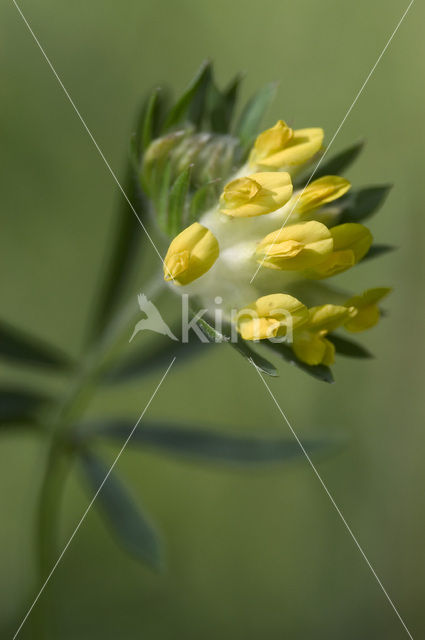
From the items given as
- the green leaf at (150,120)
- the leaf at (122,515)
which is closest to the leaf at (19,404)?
the leaf at (122,515)

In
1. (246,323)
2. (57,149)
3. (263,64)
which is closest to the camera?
(246,323)

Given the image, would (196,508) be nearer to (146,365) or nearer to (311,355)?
(146,365)

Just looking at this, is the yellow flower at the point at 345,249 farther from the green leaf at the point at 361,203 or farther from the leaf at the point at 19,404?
the leaf at the point at 19,404

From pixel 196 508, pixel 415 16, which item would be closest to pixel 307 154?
pixel 196 508

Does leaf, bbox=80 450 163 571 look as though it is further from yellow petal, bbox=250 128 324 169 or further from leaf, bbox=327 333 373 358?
yellow petal, bbox=250 128 324 169

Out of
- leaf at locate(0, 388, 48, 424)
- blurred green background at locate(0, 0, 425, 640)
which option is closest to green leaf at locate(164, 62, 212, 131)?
leaf at locate(0, 388, 48, 424)

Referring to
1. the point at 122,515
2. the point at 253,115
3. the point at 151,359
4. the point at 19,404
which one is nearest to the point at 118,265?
the point at 151,359
